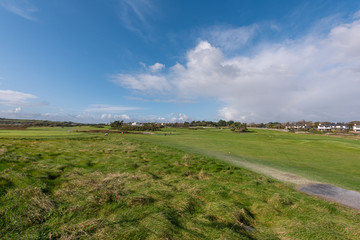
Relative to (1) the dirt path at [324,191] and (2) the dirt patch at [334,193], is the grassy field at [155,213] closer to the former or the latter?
(2) the dirt patch at [334,193]

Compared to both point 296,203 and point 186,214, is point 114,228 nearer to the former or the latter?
point 186,214

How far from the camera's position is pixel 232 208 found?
→ 6.44 metres

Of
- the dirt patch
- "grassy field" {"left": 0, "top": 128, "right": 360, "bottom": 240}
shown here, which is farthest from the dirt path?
"grassy field" {"left": 0, "top": 128, "right": 360, "bottom": 240}

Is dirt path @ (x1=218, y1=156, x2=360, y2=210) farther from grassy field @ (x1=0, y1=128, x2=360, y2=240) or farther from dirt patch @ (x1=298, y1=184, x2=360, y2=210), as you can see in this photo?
grassy field @ (x1=0, y1=128, x2=360, y2=240)

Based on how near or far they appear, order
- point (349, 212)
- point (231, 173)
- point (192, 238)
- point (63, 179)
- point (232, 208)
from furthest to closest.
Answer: point (231, 173) → point (63, 179) → point (349, 212) → point (232, 208) → point (192, 238)

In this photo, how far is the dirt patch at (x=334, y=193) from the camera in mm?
8233

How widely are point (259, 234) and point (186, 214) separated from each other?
244 cm

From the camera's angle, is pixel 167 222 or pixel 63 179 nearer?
pixel 167 222

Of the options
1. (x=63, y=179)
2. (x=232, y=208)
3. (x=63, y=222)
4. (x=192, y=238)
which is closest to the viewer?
(x=192, y=238)

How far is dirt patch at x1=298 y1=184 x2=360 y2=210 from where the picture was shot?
823cm

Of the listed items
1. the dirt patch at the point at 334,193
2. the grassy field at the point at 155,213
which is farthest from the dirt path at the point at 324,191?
the grassy field at the point at 155,213

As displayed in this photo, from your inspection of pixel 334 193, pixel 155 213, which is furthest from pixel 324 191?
pixel 155 213

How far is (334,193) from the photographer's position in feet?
30.8

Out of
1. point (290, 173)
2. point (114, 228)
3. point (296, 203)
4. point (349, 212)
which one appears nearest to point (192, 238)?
point (114, 228)
